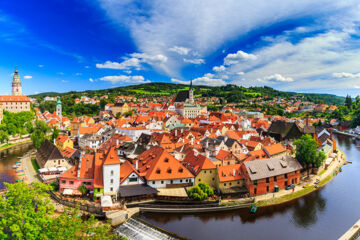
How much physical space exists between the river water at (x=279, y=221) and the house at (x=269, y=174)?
2.66 m

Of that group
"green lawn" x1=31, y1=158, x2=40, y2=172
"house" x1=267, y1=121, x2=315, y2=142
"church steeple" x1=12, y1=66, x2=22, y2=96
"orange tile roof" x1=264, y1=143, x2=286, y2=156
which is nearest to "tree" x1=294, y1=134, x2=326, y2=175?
"orange tile roof" x1=264, y1=143, x2=286, y2=156

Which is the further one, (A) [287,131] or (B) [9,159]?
(A) [287,131]

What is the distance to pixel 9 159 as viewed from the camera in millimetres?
49250

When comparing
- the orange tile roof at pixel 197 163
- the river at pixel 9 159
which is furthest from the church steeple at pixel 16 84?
the orange tile roof at pixel 197 163

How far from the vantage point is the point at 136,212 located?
2595cm

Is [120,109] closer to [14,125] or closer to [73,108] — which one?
[73,108]

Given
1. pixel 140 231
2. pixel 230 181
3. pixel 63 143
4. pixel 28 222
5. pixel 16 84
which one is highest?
pixel 16 84

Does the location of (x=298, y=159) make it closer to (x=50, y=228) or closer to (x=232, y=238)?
(x=232, y=238)

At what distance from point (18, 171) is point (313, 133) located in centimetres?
6407

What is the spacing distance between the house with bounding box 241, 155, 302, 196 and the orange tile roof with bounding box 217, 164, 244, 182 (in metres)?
0.72

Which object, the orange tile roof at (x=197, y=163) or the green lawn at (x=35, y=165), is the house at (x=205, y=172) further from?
the green lawn at (x=35, y=165)

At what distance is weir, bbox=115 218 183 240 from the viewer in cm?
2170

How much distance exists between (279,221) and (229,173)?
26.0ft

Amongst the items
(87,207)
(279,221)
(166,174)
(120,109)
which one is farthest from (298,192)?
(120,109)
